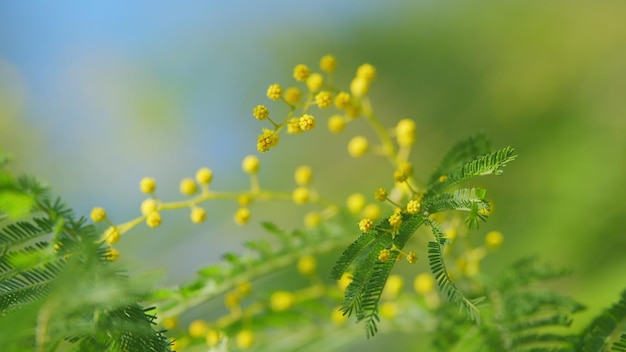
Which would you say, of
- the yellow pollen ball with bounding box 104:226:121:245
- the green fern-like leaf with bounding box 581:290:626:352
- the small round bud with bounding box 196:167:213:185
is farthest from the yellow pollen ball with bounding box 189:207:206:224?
the green fern-like leaf with bounding box 581:290:626:352

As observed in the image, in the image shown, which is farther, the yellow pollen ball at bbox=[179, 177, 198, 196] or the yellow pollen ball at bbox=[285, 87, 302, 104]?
the yellow pollen ball at bbox=[179, 177, 198, 196]

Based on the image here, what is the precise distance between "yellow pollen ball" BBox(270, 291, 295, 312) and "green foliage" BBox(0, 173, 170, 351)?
25.0 inches

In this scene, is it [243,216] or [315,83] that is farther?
[243,216]

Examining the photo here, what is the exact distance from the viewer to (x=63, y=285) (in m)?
0.75

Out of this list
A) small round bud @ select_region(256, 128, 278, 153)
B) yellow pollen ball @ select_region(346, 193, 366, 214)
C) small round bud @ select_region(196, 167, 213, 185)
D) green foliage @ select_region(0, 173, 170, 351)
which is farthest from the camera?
yellow pollen ball @ select_region(346, 193, 366, 214)

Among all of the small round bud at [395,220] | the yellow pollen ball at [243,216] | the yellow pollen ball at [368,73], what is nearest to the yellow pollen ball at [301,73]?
the yellow pollen ball at [368,73]

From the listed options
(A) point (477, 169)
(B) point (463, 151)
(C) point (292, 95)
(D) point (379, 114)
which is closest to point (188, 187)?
(C) point (292, 95)

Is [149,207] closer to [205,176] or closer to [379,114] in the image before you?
[205,176]

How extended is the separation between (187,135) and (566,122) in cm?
297

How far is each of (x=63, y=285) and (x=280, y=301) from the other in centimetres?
85

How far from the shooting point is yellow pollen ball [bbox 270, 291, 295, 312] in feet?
5.09

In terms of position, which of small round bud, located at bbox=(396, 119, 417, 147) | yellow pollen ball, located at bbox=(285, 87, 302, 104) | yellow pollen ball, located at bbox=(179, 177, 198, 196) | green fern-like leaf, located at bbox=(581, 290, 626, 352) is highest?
yellow pollen ball, located at bbox=(179, 177, 198, 196)

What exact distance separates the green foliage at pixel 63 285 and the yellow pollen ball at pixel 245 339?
0.58 m

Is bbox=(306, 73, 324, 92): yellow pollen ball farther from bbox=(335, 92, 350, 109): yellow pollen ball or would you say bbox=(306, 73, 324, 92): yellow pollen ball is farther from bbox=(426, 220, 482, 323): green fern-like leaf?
bbox=(426, 220, 482, 323): green fern-like leaf
